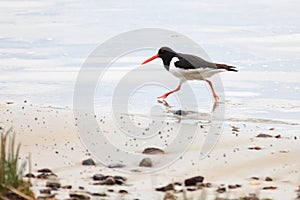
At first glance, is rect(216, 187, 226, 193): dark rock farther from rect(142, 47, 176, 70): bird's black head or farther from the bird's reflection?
rect(142, 47, 176, 70): bird's black head

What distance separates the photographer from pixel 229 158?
6664 millimetres

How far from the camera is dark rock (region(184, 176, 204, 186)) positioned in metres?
5.62

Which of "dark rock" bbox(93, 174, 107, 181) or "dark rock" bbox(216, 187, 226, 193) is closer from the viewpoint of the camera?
"dark rock" bbox(216, 187, 226, 193)

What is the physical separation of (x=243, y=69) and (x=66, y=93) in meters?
3.17


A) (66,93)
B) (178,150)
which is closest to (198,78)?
(66,93)

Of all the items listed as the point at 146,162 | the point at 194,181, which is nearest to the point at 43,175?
the point at 146,162

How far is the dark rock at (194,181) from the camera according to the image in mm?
5616

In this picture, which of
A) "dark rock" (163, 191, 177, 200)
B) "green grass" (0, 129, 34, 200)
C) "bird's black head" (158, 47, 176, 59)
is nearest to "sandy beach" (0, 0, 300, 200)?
"dark rock" (163, 191, 177, 200)

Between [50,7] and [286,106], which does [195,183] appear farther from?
[50,7]

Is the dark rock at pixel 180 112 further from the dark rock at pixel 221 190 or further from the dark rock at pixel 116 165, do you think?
the dark rock at pixel 221 190

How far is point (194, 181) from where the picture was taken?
566 centimetres

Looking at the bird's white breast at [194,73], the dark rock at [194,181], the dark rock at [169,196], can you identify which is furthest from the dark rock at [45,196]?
the bird's white breast at [194,73]

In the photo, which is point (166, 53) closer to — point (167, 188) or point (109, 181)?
point (109, 181)

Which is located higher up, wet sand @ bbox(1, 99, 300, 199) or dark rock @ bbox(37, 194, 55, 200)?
wet sand @ bbox(1, 99, 300, 199)
